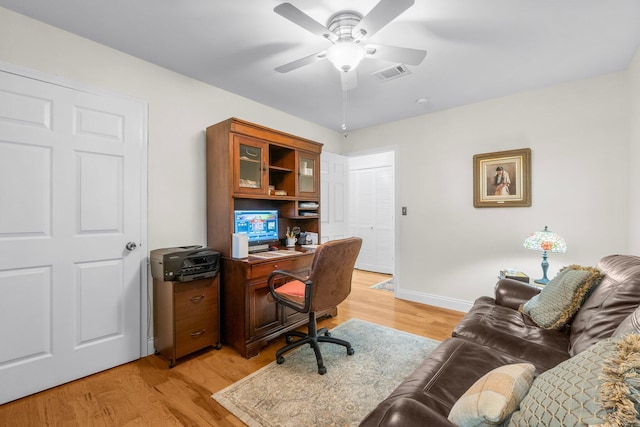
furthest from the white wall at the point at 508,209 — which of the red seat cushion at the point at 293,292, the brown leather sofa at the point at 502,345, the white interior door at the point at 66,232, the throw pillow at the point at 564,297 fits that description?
the white interior door at the point at 66,232

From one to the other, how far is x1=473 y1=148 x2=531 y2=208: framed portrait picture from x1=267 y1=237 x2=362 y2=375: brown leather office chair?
191cm

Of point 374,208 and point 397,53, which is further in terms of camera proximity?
point 374,208

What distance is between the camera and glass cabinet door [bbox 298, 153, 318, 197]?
129 inches

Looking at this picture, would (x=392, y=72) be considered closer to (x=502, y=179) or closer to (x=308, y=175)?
(x=308, y=175)

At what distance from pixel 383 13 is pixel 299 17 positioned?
45 cm

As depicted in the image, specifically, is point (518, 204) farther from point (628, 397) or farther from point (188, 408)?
point (188, 408)

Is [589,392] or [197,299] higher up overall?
[589,392]

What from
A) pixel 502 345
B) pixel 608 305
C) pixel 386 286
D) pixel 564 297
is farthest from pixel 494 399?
pixel 386 286

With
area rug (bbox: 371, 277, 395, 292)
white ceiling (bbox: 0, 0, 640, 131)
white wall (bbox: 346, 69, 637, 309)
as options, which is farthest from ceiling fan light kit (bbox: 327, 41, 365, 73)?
area rug (bbox: 371, 277, 395, 292)

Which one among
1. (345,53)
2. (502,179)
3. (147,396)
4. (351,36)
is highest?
(351,36)

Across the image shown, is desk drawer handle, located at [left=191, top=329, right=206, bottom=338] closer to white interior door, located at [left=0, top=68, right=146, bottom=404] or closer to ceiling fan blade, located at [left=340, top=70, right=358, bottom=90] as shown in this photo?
white interior door, located at [left=0, top=68, right=146, bottom=404]

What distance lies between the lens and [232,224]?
8.45ft

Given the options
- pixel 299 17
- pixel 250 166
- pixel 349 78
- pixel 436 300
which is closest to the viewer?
pixel 299 17

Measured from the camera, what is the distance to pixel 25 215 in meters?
1.90
